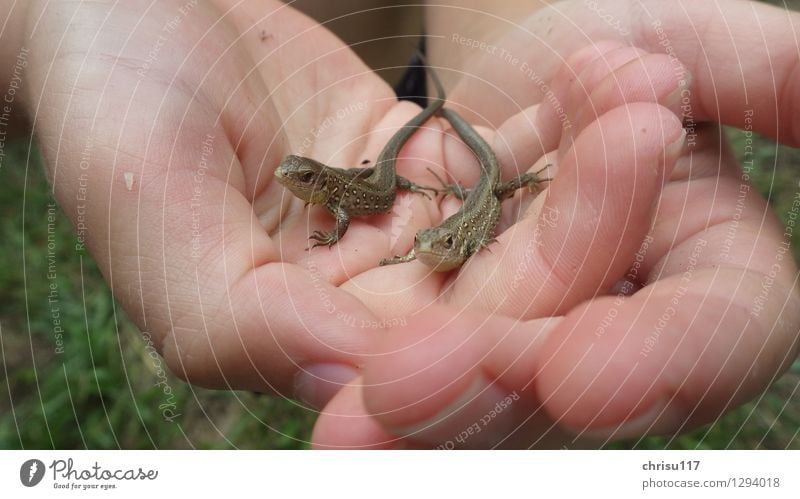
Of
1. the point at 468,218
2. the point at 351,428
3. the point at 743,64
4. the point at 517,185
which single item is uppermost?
the point at 743,64

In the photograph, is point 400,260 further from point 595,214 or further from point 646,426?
point 646,426

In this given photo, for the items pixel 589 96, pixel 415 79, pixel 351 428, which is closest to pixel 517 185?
pixel 589 96

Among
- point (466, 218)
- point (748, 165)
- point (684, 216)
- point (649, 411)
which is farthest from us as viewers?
point (466, 218)

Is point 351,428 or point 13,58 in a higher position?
point 13,58

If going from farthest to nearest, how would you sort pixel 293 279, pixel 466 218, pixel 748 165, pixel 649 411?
pixel 466 218
pixel 748 165
pixel 293 279
pixel 649 411
